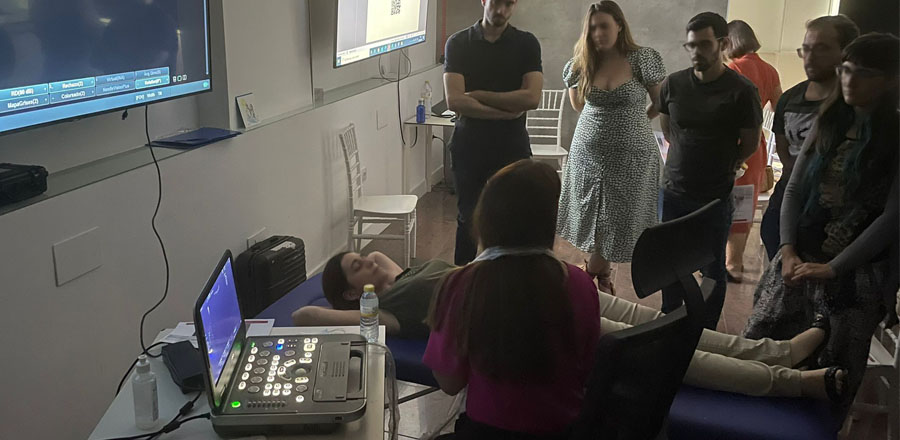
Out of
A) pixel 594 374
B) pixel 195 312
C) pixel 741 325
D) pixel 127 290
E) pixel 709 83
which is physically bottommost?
pixel 741 325

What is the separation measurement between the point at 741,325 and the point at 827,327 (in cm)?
135

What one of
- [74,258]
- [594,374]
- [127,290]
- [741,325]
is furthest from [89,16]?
[741,325]

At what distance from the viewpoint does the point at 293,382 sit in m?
1.55

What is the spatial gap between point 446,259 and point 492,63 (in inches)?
56.3

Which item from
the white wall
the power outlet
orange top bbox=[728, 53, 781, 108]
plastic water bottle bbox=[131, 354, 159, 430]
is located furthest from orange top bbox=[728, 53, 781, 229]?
plastic water bottle bbox=[131, 354, 159, 430]

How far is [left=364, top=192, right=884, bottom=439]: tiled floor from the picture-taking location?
276cm

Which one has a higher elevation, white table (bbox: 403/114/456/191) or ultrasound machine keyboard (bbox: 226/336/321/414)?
ultrasound machine keyboard (bbox: 226/336/321/414)

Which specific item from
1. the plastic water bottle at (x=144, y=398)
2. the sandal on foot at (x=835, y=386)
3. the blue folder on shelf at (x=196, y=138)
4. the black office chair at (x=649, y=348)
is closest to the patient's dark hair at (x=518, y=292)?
the black office chair at (x=649, y=348)

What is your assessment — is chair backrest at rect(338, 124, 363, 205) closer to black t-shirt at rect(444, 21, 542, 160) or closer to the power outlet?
the power outlet

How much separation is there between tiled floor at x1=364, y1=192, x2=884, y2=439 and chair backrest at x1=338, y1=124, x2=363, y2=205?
50 centimetres

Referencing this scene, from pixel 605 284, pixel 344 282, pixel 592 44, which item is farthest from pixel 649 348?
pixel 605 284

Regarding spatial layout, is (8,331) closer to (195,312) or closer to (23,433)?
(23,433)

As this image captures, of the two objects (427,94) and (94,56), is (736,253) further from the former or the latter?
(94,56)

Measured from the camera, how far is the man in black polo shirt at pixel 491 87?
333 cm
